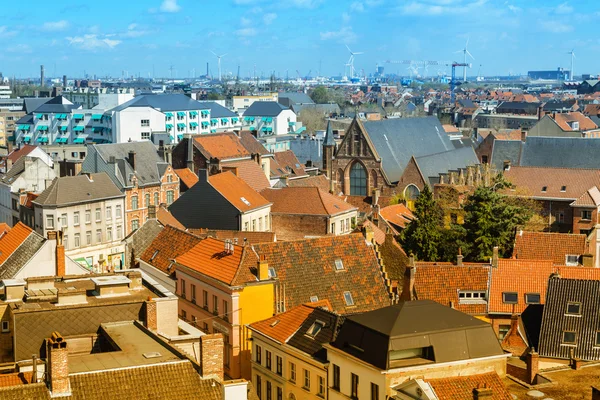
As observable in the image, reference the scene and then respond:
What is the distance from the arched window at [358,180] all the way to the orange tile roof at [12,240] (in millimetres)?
58500

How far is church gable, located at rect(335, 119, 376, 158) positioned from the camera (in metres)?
109

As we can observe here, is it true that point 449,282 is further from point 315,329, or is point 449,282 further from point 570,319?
point 315,329

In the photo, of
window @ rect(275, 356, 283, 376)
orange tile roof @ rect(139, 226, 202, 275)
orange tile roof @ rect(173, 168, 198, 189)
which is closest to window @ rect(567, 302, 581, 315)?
window @ rect(275, 356, 283, 376)

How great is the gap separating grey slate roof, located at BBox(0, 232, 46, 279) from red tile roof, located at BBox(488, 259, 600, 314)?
24.2 meters

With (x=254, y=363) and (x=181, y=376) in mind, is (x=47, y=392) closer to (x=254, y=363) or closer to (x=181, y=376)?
(x=181, y=376)

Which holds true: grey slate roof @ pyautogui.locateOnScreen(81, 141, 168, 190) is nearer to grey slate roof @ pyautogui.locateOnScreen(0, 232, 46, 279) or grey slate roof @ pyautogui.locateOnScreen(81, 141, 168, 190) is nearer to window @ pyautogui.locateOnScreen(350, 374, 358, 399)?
grey slate roof @ pyautogui.locateOnScreen(0, 232, 46, 279)

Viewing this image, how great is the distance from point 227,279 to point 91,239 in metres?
40.2

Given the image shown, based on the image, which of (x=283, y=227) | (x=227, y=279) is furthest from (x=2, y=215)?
(x=227, y=279)

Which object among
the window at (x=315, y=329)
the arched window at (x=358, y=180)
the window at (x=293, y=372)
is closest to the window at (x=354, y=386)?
the window at (x=315, y=329)

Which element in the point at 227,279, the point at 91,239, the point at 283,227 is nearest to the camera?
the point at 227,279

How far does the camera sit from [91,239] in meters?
86.4

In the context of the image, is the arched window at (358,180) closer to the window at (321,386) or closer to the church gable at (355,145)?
the church gable at (355,145)

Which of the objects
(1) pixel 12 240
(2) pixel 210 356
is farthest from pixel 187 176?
(2) pixel 210 356

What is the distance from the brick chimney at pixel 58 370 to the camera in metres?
24.9
